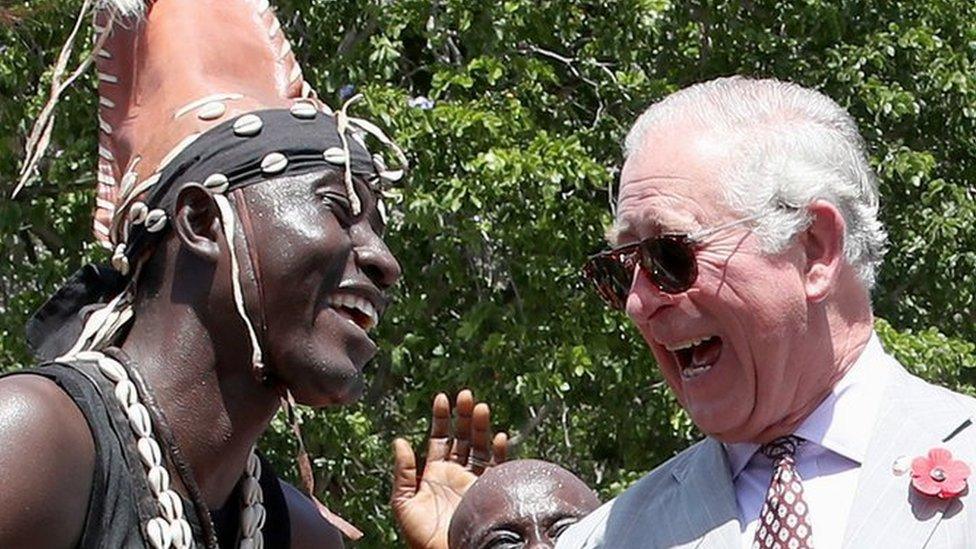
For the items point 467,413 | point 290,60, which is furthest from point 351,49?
point 290,60

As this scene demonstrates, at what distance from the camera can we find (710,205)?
3.20 meters

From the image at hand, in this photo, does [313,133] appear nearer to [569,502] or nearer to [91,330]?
[91,330]

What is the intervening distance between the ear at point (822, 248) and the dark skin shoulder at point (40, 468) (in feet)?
3.87

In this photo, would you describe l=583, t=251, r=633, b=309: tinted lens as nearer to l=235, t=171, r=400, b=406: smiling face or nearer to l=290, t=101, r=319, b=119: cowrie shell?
l=235, t=171, r=400, b=406: smiling face

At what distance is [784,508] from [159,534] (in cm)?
101

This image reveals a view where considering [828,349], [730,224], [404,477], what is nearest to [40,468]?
[730,224]

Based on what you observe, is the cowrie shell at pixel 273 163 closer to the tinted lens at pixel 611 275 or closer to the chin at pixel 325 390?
the chin at pixel 325 390

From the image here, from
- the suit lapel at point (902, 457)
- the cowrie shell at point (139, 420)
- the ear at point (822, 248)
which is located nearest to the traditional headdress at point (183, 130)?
the cowrie shell at point (139, 420)

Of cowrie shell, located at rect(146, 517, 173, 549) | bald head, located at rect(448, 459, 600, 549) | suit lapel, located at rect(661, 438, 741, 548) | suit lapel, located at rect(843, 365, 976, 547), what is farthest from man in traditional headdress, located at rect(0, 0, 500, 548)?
bald head, located at rect(448, 459, 600, 549)

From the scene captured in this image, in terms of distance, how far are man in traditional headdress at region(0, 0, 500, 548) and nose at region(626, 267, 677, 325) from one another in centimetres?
50

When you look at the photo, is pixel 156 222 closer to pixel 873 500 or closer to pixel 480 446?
pixel 873 500

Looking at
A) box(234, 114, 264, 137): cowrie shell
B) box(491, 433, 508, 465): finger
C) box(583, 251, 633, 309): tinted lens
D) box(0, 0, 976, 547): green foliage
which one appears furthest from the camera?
box(0, 0, 976, 547): green foliage

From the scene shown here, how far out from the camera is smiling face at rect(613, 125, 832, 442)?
316cm

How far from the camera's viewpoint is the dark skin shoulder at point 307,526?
151 inches
